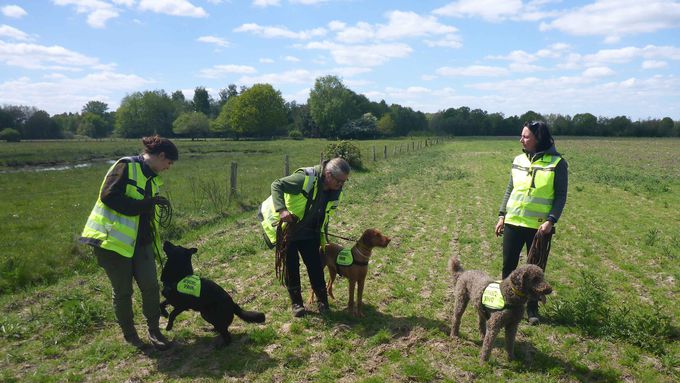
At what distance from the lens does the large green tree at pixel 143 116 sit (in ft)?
278

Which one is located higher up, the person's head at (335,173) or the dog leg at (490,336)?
the person's head at (335,173)

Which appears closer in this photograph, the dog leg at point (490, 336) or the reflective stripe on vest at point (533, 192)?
the dog leg at point (490, 336)

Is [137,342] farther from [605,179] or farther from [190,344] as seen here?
[605,179]

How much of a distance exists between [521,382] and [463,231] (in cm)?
618

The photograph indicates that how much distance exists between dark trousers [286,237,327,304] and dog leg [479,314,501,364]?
2.22 meters

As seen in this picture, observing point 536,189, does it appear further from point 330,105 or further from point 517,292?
point 330,105

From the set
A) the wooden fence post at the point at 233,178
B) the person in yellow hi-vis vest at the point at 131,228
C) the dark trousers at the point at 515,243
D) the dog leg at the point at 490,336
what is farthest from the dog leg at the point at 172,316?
the wooden fence post at the point at 233,178

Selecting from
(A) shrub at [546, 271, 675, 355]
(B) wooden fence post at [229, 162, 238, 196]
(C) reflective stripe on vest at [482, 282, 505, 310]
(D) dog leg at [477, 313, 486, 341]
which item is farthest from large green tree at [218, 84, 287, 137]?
(C) reflective stripe on vest at [482, 282, 505, 310]

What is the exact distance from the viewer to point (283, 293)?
6.43m

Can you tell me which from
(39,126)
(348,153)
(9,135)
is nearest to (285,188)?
(348,153)

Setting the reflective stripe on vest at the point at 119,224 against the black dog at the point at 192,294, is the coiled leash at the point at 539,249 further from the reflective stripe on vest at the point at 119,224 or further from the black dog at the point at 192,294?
the reflective stripe on vest at the point at 119,224

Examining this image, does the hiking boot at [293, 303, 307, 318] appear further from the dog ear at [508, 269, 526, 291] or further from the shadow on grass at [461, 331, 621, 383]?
the dog ear at [508, 269, 526, 291]

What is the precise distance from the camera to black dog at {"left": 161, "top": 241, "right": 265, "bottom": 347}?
4648 mm

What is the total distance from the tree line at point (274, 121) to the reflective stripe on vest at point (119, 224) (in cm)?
7445
